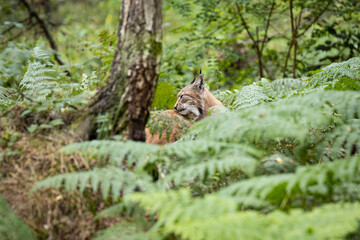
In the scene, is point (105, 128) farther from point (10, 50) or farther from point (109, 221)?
point (10, 50)

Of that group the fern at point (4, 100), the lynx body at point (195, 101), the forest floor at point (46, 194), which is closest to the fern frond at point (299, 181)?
the forest floor at point (46, 194)

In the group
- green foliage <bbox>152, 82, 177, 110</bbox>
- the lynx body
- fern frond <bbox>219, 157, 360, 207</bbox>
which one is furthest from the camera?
green foliage <bbox>152, 82, 177, 110</bbox>

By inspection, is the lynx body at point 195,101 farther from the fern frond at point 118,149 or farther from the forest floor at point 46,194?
the fern frond at point 118,149

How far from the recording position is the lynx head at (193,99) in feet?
19.3

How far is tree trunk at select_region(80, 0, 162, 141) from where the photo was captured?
2582 millimetres

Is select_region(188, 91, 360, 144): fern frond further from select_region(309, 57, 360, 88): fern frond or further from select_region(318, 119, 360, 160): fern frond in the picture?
select_region(309, 57, 360, 88): fern frond

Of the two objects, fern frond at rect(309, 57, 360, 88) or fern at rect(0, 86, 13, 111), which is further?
fern frond at rect(309, 57, 360, 88)

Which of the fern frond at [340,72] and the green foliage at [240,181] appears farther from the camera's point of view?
the fern frond at [340,72]

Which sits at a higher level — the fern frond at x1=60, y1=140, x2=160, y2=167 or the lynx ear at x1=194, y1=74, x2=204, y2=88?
the lynx ear at x1=194, y1=74, x2=204, y2=88

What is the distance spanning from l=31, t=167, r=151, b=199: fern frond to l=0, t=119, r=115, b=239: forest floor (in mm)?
174

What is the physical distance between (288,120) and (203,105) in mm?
3657

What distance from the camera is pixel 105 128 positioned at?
2.52 m

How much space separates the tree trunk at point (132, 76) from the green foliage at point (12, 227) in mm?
774

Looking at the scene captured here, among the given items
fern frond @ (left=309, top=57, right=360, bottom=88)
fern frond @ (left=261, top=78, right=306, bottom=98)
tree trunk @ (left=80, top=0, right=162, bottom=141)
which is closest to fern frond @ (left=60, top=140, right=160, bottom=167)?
tree trunk @ (left=80, top=0, right=162, bottom=141)
